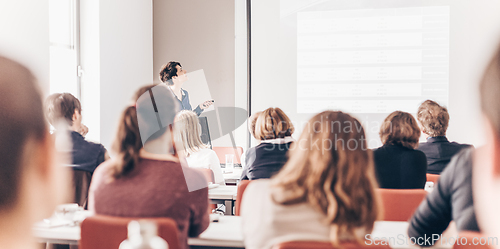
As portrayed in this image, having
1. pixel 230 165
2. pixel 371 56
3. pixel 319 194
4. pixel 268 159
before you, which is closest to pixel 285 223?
pixel 319 194

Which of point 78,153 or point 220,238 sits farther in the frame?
point 78,153

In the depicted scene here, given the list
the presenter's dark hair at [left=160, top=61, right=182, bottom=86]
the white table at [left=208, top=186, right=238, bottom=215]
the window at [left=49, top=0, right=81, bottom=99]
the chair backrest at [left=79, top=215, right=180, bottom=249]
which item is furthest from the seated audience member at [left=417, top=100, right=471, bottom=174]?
the window at [left=49, top=0, right=81, bottom=99]

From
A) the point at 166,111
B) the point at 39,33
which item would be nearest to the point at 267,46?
the point at 39,33

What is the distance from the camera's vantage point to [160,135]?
4.34 feet

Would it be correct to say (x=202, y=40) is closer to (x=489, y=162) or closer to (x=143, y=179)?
(x=143, y=179)

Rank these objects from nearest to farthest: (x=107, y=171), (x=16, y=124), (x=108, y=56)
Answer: (x=16, y=124) → (x=107, y=171) → (x=108, y=56)

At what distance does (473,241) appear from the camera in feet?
3.37

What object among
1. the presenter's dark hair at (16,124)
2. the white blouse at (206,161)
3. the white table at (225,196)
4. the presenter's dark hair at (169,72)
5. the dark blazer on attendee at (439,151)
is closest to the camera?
the presenter's dark hair at (16,124)

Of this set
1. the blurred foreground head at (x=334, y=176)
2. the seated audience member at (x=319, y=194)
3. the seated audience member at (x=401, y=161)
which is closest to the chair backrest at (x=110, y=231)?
the seated audience member at (x=319, y=194)

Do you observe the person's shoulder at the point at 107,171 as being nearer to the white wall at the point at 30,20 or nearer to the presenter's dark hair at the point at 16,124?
the white wall at the point at 30,20

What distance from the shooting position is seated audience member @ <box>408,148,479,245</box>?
1118mm

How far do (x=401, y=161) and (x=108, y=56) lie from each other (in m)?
3.45

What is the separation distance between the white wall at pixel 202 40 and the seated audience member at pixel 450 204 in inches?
159

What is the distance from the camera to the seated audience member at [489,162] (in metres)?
0.66
